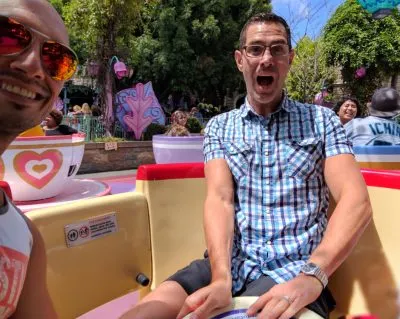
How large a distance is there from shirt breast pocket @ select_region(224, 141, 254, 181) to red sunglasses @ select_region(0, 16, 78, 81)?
2.86 ft

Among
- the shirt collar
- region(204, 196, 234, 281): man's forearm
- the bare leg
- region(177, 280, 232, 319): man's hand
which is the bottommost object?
the bare leg

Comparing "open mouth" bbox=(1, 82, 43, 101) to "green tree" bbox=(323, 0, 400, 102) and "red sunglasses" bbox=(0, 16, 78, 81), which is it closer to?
"red sunglasses" bbox=(0, 16, 78, 81)

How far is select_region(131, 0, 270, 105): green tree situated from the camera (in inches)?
574

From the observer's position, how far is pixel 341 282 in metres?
1.61

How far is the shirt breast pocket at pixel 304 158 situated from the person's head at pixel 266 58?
22 cm

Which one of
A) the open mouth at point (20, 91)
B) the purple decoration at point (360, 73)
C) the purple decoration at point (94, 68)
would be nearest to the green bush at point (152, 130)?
the purple decoration at point (94, 68)

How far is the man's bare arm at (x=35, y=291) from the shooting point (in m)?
0.93

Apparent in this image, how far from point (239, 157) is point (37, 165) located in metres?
2.97

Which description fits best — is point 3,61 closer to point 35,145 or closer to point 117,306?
point 117,306

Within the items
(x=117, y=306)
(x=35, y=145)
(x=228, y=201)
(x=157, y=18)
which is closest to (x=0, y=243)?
(x=228, y=201)

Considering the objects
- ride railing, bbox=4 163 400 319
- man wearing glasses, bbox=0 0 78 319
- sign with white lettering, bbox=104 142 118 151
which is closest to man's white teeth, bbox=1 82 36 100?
man wearing glasses, bbox=0 0 78 319

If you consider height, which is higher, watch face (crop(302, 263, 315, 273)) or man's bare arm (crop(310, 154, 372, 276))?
man's bare arm (crop(310, 154, 372, 276))

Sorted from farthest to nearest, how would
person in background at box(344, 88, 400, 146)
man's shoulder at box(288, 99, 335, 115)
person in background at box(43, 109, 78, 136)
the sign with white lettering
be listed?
1. the sign with white lettering
2. person in background at box(43, 109, 78, 136)
3. person in background at box(344, 88, 400, 146)
4. man's shoulder at box(288, 99, 335, 115)

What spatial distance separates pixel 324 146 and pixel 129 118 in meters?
8.93
